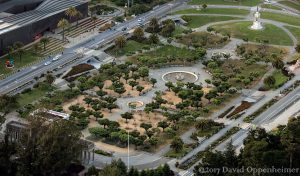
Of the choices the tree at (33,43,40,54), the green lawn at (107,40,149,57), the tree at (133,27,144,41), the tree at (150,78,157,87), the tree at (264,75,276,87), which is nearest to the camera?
the tree at (264,75,276,87)

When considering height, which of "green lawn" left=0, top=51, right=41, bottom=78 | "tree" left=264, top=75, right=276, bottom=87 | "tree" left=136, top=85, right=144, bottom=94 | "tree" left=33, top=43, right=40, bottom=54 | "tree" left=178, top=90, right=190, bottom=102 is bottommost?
"green lawn" left=0, top=51, right=41, bottom=78

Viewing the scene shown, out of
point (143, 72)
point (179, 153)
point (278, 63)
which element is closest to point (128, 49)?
point (143, 72)

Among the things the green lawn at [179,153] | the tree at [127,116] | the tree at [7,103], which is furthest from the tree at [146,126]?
the tree at [7,103]

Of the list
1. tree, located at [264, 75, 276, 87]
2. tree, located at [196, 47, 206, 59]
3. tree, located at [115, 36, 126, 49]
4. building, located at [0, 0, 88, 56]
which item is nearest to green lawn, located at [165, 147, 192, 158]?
tree, located at [264, 75, 276, 87]

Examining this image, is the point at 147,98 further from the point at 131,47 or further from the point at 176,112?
the point at 131,47

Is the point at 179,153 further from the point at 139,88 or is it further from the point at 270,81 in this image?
the point at 270,81

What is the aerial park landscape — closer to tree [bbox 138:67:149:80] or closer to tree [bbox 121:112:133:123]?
tree [bbox 121:112:133:123]

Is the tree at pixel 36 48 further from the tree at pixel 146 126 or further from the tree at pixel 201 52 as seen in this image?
the tree at pixel 146 126
